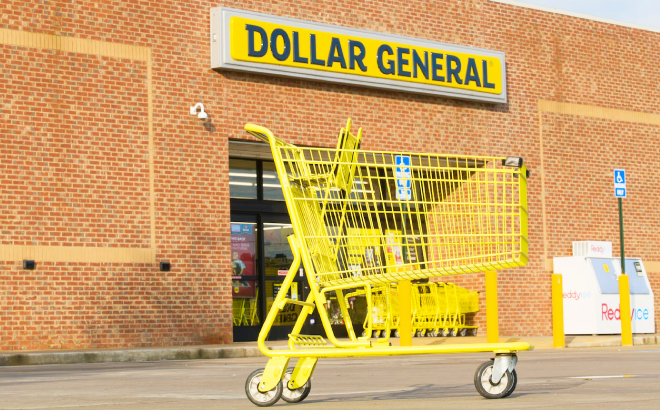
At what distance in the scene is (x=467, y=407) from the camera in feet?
18.7

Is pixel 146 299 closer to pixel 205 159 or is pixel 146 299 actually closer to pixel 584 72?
pixel 205 159

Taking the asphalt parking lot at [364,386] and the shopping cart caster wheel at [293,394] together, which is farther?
the shopping cart caster wheel at [293,394]

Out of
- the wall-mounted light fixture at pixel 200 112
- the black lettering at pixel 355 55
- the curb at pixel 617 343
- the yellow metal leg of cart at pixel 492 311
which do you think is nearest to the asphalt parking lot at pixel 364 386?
the yellow metal leg of cart at pixel 492 311

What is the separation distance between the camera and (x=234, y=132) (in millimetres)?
17375

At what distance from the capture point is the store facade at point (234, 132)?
15266mm

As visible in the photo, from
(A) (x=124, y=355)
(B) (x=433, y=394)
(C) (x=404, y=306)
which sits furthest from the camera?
(C) (x=404, y=306)

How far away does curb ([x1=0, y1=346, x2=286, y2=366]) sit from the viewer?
1338 centimetres

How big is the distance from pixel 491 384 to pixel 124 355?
8.91 metres

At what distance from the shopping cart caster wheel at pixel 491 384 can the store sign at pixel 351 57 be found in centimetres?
1162

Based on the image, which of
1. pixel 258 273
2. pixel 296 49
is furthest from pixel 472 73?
pixel 258 273

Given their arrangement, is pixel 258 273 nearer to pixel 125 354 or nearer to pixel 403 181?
pixel 125 354

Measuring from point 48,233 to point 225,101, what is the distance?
13.3 feet

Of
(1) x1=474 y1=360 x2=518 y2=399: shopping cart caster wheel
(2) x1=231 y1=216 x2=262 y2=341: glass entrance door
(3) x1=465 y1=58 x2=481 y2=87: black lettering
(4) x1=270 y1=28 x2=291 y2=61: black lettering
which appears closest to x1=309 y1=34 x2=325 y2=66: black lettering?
(4) x1=270 y1=28 x2=291 y2=61: black lettering

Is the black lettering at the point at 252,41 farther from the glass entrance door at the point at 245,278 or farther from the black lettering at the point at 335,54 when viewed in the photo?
the glass entrance door at the point at 245,278
